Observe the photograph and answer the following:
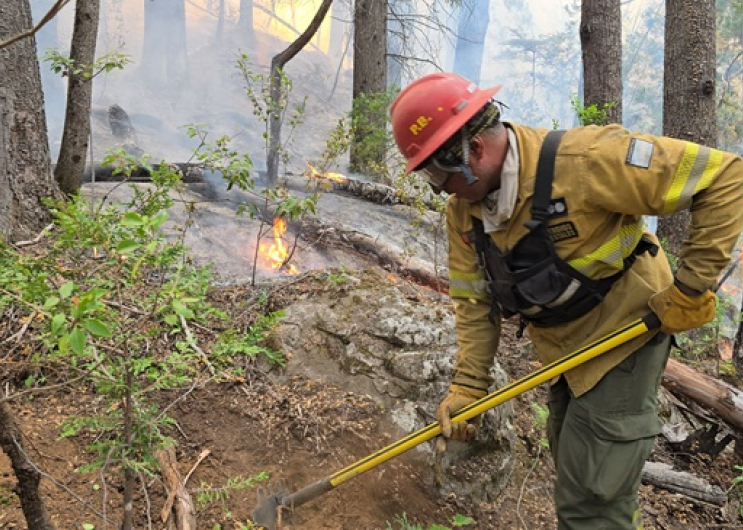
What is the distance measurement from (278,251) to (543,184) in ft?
14.7

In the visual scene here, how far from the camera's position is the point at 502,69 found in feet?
204

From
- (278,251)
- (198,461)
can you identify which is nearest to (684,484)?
(198,461)

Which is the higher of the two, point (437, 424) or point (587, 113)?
point (587, 113)

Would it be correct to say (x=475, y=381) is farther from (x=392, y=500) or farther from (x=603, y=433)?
(x=392, y=500)

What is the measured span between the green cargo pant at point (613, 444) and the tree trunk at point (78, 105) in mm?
5435

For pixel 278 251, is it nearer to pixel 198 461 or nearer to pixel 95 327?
pixel 198 461

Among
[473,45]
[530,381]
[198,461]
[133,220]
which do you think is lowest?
[198,461]

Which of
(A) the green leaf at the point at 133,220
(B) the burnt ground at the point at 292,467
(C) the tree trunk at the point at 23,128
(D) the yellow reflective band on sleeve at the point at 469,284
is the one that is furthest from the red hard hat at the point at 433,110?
(C) the tree trunk at the point at 23,128

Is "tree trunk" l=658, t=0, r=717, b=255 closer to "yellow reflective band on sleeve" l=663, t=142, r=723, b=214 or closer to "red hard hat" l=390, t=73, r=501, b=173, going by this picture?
"yellow reflective band on sleeve" l=663, t=142, r=723, b=214

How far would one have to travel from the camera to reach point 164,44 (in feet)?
94.3

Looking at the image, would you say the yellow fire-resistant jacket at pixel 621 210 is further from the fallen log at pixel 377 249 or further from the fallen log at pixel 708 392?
the fallen log at pixel 377 249

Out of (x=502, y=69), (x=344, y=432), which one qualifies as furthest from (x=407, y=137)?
(x=502, y=69)

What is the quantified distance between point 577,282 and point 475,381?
80cm

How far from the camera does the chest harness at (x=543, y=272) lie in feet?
7.43
